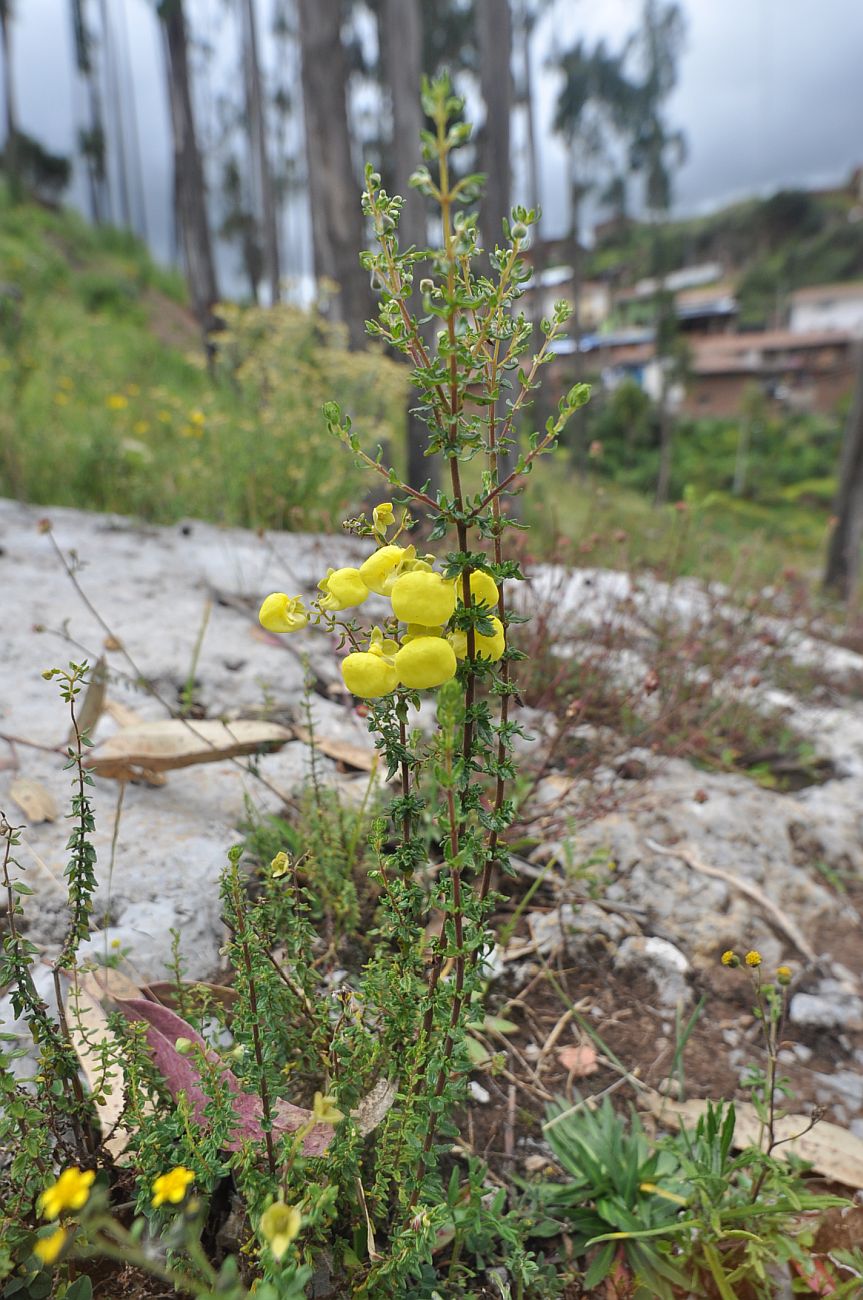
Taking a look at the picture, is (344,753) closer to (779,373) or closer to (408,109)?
(408,109)

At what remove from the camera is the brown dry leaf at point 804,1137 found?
1.39 m

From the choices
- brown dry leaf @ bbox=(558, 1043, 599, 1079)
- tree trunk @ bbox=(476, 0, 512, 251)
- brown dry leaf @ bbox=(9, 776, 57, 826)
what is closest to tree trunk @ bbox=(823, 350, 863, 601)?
tree trunk @ bbox=(476, 0, 512, 251)

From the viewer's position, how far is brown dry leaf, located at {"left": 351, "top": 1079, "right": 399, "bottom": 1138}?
42.3 inches

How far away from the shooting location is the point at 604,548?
411 cm

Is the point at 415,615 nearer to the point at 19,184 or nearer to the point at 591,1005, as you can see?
the point at 591,1005

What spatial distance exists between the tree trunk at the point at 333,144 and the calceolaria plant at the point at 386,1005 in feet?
17.1

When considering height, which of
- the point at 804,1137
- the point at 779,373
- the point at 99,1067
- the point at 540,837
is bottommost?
the point at 804,1137

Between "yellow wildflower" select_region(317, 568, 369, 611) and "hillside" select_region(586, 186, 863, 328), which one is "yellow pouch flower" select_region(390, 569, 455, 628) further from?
"hillside" select_region(586, 186, 863, 328)

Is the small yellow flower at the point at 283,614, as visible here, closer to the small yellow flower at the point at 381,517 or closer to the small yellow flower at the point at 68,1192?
the small yellow flower at the point at 381,517

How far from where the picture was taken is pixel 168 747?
1.88 meters

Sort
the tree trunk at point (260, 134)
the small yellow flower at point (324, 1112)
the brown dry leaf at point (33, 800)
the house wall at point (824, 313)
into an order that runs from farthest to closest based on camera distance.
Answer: the house wall at point (824, 313) → the tree trunk at point (260, 134) → the brown dry leaf at point (33, 800) → the small yellow flower at point (324, 1112)

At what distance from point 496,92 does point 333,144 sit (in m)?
1.36

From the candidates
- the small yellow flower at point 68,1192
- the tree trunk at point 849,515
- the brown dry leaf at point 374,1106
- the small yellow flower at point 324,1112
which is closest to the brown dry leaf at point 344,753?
the brown dry leaf at point 374,1106

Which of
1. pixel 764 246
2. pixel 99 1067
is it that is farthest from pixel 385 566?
pixel 764 246
